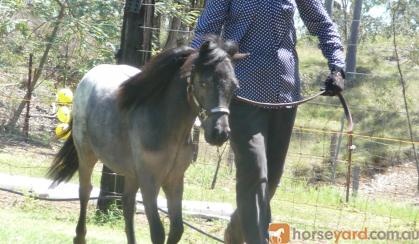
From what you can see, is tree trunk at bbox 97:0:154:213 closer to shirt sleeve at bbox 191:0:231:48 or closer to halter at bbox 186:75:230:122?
shirt sleeve at bbox 191:0:231:48

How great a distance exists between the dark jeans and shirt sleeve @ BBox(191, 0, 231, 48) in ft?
1.51

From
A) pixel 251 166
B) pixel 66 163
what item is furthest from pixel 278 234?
pixel 66 163

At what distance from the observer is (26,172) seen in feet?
33.6

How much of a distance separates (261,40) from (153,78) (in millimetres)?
761

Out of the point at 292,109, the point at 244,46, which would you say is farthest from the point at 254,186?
the point at 244,46

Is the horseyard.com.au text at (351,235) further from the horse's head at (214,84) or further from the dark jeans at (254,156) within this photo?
the horse's head at (214,84)

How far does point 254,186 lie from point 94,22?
9.78 meters

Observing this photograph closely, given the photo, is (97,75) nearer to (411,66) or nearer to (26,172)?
(26,172)

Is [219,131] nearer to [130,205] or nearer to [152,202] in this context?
[152,202]

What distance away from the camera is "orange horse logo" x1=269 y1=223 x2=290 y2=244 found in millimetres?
4930

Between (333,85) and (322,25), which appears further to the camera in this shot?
(322,25)

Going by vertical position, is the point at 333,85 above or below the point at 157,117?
above

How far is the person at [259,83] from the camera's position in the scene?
4.29 meters

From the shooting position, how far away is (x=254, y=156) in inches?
167
